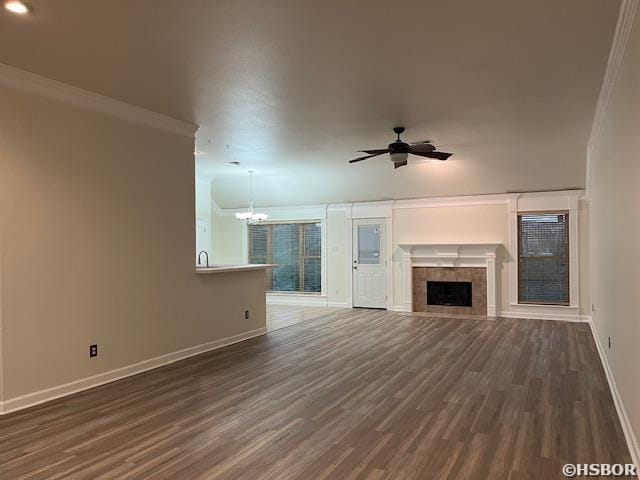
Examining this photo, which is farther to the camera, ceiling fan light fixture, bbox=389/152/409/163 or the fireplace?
the fireplace

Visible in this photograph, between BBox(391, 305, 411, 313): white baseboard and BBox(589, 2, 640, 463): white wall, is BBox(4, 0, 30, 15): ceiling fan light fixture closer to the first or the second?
BBox(589, 2, 640, 463): white wall

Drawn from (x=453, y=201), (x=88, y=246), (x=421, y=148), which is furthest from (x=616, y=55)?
(x=453, y=201)

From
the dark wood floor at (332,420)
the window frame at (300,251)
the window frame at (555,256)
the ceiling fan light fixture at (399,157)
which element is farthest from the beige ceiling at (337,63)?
the window frame at (300,251)

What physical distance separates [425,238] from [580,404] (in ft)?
18.9

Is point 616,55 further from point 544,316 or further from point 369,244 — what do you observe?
point 369,244

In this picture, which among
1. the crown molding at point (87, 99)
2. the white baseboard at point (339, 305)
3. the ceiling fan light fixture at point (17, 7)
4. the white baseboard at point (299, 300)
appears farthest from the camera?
the white baseboard at point (299, 300)

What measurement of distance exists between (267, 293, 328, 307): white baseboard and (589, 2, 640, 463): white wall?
21.7 feet

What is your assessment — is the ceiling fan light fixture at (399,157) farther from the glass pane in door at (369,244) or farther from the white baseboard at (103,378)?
the glass pane in door at (369,244)

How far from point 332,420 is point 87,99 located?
349cm

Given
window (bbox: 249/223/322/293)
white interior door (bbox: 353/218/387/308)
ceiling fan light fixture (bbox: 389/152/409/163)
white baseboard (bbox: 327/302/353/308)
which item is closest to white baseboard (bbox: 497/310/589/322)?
white interior door (bbox: 353/218/387/308)

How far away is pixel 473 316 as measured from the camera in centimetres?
871

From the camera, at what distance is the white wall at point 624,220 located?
8.87ft

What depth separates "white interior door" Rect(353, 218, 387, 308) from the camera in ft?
32.3

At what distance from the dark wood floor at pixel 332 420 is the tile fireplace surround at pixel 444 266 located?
304cm
